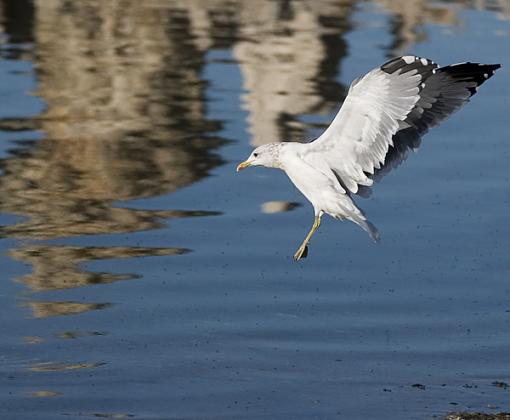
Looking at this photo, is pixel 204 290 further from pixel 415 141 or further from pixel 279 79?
pixel 279 79

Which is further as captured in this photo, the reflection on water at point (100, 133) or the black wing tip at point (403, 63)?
the reflection on water at point (100, 133)

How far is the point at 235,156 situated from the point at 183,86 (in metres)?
4.11

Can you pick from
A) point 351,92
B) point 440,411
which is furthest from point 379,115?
point 440,411

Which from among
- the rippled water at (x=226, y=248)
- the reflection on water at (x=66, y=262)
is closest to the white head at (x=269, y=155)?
the rippled water at (x=226, y=248)

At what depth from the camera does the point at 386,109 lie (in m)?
10.4

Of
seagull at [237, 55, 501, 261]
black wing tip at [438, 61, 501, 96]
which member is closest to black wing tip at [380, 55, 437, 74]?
seagull at [237, 55, 501, 261]

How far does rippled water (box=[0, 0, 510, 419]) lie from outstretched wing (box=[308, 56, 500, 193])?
1.80m

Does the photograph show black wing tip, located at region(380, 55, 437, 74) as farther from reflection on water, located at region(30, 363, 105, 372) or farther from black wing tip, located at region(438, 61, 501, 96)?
reflection on water, located at region(30, 363, 105, 372)

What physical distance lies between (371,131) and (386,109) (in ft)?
0.67

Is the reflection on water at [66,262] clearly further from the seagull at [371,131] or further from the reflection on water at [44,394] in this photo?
the seagull at [371,131]

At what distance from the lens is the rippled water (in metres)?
11.3

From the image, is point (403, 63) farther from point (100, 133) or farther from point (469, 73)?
point (100, 133)

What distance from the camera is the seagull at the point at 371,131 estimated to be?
10.3 meters

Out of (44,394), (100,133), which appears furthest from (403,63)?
(100,133)
